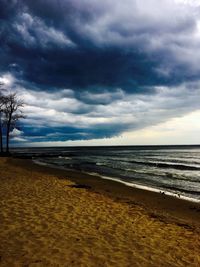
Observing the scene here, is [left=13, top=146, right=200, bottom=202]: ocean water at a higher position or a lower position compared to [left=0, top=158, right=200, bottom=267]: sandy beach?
lower

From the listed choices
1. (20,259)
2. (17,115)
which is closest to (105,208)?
(20,259)

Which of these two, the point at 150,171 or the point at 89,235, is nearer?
the point at 89,235

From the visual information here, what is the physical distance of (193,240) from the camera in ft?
23.9

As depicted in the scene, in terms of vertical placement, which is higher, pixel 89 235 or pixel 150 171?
pixel 89 235

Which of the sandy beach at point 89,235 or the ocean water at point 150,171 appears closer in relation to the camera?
the sandy beach at point 89,235

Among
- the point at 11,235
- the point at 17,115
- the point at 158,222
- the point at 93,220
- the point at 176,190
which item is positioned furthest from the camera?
the point at 17,115

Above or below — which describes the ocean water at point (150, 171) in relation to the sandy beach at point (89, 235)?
below

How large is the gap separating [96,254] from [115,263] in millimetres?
552

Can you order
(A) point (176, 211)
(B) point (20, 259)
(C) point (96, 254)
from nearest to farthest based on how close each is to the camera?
(B) point (20, 259), (C) point (96, 254), (A) point (176, 211)

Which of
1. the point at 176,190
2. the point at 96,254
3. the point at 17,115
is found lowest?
the point at 176,190

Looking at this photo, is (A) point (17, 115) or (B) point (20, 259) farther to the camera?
(A) point (17, 115)

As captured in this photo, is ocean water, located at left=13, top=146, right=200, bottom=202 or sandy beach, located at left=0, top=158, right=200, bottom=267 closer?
sandy beach, located at left=0, top=158, right=200, bottom=267

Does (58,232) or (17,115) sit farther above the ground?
(17,115)

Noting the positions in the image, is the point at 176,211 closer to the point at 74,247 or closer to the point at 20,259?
the point at 74,247
